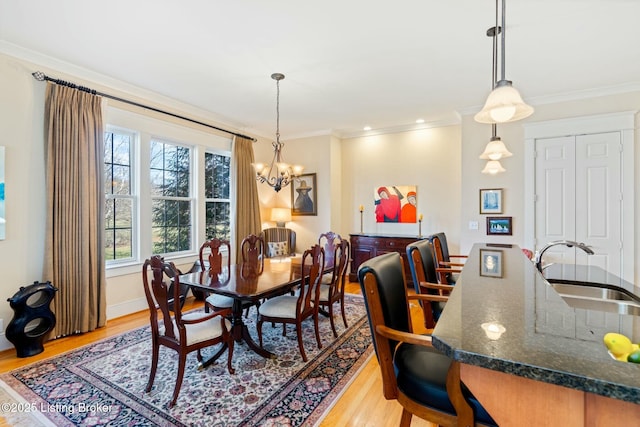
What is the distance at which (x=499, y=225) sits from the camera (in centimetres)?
427

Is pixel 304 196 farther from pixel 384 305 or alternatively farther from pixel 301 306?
pixel 384 305

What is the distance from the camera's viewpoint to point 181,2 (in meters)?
2.15

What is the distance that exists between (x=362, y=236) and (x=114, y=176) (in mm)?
3822

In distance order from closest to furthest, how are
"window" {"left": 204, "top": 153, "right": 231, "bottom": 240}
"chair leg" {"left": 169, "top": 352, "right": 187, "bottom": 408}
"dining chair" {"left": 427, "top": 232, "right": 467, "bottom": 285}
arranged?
"chair leg" {"left": 169, "top": 352, "right": 187, "bottom": 408}, "dining chair" {"left": 427, "top": 232, "right": 467, "bottom": 285}, "window" {"left": 204, "top": 153, "right": 231, "bottom": 240}

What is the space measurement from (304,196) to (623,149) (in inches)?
184

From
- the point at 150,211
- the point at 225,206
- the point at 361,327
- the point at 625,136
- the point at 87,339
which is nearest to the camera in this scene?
the point at 87,339

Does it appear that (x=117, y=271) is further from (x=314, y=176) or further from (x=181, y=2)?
(x=314, y=176)

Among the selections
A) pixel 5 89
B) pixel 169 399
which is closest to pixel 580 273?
pixel 169 399

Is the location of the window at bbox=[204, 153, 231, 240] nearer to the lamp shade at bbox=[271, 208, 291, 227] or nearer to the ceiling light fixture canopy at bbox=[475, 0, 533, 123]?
the lamp shade at bbox=[271, 208, 291, 227]

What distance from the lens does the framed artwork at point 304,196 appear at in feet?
19.1

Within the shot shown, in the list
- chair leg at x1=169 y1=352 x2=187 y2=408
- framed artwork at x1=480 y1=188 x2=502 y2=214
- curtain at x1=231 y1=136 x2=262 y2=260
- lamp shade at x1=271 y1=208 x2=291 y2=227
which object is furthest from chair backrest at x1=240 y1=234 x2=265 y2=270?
framed artwork at x1=480 y1=188 x2=502 y2=214

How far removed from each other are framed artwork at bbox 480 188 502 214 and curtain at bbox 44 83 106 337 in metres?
5.01

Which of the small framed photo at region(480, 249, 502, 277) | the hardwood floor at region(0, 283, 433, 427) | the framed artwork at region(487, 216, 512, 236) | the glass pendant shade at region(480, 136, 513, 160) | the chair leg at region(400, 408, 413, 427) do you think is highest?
the glass pendant shade at region(480, 136, 513, 160)

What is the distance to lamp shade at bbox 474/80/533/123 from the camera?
5.33ft
